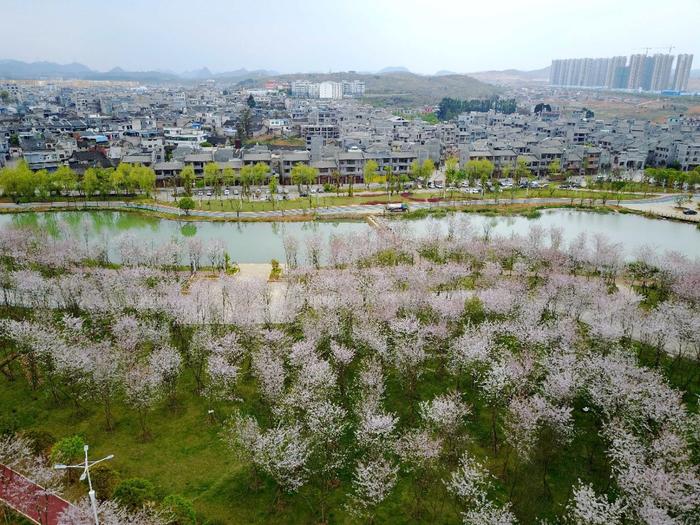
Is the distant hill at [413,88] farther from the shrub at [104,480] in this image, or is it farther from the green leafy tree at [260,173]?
the shrub at [104,480]

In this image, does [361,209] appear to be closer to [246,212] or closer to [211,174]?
[246,212]

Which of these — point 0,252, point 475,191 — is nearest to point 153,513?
point 0,252

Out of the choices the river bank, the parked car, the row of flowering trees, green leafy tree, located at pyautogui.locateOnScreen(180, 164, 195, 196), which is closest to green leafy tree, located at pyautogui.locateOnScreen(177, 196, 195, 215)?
the river bank

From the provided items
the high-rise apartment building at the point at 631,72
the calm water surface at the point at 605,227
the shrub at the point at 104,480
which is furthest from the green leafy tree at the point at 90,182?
the high-rise apartment building at the point at 631,72

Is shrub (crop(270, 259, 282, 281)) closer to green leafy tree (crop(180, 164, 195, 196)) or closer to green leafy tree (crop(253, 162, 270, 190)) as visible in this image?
green leafy tree (crop(180, 164, 195, 196))

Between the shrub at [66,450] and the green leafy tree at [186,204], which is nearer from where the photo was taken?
the shrub at [66,450]
